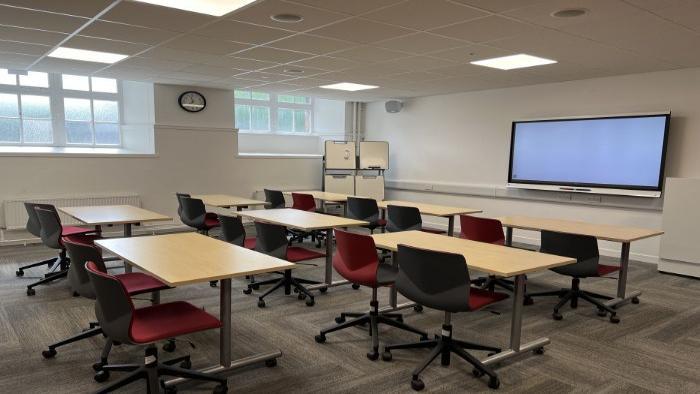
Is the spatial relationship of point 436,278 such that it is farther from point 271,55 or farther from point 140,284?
point 271,55

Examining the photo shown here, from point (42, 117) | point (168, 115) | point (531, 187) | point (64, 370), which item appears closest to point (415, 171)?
point (531, 187)

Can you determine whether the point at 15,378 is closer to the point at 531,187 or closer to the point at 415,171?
the point at 531,187

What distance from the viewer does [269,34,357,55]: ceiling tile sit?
4750 millimetres

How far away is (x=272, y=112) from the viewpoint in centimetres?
1041

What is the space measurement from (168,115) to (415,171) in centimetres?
476

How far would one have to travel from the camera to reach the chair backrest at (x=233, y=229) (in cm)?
→ 466

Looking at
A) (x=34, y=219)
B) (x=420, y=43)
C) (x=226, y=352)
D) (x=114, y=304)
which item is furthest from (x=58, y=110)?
(x=114, y=304)

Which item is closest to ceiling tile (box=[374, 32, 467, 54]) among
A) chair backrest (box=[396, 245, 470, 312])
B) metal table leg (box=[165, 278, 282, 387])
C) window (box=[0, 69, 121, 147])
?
chair backrest (box=[396, 245, 470, 312])

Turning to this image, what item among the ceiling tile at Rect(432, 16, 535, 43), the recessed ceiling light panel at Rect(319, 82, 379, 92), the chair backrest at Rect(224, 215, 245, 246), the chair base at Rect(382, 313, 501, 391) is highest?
the ceiling tile at Rect(432, 16, 535, 43)

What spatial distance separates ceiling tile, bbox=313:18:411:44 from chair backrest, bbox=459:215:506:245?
6.60 ft

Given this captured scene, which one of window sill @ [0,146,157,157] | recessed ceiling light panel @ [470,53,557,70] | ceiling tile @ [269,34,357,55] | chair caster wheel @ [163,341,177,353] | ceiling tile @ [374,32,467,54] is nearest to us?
chair caster wheel @ [163,341,177,353]

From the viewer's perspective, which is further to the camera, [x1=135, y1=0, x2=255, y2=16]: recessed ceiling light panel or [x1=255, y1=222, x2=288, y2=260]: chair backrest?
[x1=255, y1=222, x2=288, y2=260]: chair backrest

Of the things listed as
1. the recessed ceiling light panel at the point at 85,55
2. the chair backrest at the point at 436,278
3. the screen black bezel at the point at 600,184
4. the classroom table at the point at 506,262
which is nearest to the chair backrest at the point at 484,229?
the classroom table at the point at 506,262

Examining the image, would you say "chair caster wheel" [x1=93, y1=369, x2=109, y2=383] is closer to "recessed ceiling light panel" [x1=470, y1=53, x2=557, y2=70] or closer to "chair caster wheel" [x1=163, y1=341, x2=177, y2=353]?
"chair caster wheel" [x1=163, y1=341, x2=177, y2=353]
